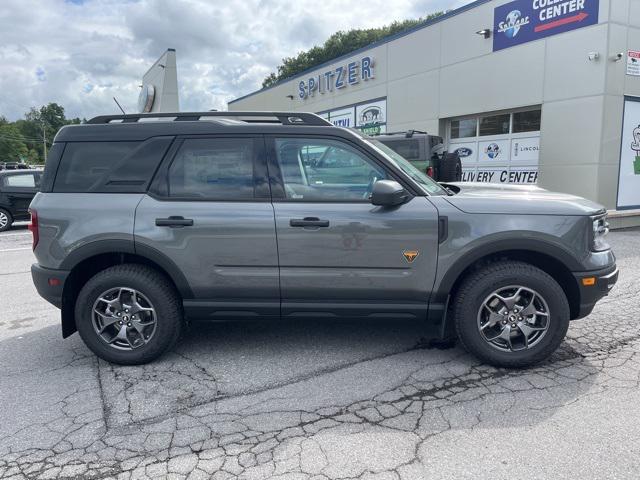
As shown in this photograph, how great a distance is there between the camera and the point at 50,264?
372cm

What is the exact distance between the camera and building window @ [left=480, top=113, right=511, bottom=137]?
1373cm

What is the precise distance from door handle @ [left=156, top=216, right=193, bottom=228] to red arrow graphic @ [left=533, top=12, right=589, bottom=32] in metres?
11.7

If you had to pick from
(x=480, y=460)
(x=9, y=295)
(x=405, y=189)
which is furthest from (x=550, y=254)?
(x=9, y=295)

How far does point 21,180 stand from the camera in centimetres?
1302

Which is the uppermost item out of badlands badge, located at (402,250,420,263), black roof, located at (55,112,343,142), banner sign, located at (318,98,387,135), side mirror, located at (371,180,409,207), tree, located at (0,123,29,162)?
tree, located at (0,123,29,162)

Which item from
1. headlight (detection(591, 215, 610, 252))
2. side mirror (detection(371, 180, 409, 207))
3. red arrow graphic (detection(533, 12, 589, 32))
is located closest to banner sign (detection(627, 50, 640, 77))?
red arrow graphic (detection(533, 12, 589, 32))

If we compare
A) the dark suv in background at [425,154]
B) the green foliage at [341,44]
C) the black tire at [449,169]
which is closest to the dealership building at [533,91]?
the black tire at [449,169]

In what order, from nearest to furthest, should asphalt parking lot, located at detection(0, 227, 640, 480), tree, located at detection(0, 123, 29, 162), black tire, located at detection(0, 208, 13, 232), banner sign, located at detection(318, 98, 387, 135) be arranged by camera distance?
asphalt parking lot, located at detection(0, 227, 640, 480)
black tire, located at detection(0, 208, 13, 232)
banner sign, located at detection(318, 98, 387, 135)
tree, located at detection(0, 123, 29, 162)

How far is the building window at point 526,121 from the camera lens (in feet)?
42.1

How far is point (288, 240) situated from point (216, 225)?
55 cm

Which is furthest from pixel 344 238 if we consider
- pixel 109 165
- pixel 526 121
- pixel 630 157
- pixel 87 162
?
pixel 526 121

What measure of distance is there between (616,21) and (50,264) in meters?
12.5

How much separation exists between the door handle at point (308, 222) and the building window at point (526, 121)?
1132cm

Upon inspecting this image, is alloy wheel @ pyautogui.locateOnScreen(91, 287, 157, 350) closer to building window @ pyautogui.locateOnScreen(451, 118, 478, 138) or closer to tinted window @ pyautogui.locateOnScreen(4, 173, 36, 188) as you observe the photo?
tinted window @ pyautogui.locateOnScreen(4, 173, 36, 188)
